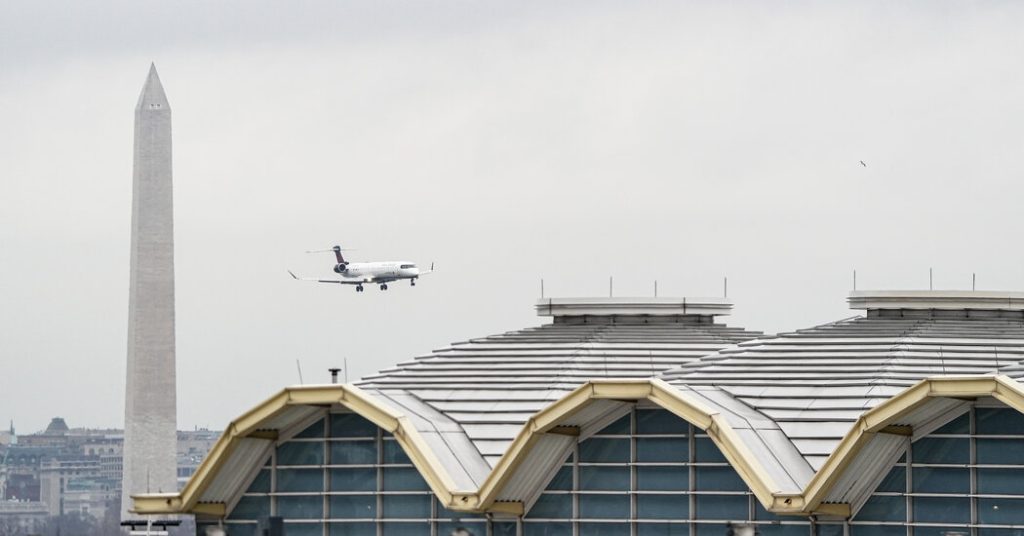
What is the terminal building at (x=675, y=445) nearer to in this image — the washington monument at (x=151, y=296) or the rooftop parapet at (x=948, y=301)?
the rooftop parapet at (x=948, y=301)

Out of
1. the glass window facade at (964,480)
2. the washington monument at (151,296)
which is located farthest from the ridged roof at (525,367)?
the washington monument at (151,296)

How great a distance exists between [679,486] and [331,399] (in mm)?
11383

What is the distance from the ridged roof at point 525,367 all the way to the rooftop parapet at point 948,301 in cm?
722

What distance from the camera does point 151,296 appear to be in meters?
184

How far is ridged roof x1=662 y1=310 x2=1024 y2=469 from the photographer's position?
98.3 m

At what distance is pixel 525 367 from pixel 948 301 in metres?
15.1

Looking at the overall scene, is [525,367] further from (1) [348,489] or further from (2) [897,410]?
(2) [897,410]

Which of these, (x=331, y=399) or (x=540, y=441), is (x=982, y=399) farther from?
(x=331, y=399)

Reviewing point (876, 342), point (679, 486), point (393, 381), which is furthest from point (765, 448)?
point (393, 381)

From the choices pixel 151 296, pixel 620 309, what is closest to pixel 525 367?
pixel 620 309

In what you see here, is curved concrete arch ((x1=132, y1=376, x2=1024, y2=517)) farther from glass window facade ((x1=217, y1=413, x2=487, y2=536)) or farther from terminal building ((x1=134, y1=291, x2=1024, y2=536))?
glass window facade ((x1=217, y1=413, x2=487, y2=536))

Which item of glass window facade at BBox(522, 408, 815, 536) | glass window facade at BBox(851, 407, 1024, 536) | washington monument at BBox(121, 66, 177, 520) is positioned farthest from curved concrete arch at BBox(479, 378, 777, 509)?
washington monument at BBox(121, 66, 177, 520)

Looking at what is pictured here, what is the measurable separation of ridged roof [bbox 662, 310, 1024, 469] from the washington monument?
77.9 metres

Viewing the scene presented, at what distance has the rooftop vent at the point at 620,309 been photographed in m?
117
